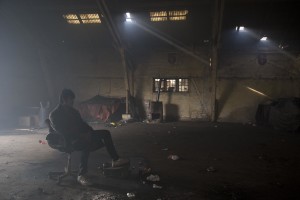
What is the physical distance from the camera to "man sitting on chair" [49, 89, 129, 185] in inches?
181

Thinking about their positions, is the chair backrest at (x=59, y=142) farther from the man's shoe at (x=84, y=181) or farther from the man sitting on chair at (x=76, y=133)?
the man's shoe at (x=84, y=181)

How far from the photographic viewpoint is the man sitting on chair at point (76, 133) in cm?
460

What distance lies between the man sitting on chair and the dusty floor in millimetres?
324

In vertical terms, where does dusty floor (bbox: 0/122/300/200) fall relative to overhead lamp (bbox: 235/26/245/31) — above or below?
below

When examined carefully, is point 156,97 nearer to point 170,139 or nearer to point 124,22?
point 124,22

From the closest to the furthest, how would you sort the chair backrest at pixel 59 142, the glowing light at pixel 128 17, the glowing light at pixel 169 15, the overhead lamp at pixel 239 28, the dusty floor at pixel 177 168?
the dusty floor at pixel 177 168 → the chair backrest at pixel 59 142 → the glowing light at pixel 169 15 → the glowing light at pixel 128 17 → the overhead lamp at pixel 239 28

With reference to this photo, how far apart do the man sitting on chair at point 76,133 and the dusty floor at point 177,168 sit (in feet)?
1.06

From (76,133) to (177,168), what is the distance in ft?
7.23

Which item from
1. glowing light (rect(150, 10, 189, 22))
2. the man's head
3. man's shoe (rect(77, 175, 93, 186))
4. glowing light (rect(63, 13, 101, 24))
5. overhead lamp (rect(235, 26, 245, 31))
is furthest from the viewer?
glowing light (rect(63, 13, 101, 24))

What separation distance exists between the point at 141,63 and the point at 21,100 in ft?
22.1

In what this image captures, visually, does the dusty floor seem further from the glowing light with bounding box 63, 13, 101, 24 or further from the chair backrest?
the glowing light with bounding box 63, 13, 101, 24

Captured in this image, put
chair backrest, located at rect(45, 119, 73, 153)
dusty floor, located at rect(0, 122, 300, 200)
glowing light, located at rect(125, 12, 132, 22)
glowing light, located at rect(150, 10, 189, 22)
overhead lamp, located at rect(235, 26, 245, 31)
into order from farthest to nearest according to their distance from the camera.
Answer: overhead lamp, located at rect(235, 26, 245, 31) → glowing light, located at rect(125, 12, 132, 22) → glowing light, located at rect(150, 10, 189, 22) → chair backrest, located at rect(45, 119, 73, 153) → dusty floor, located at rect(0, 122, 300, 200)

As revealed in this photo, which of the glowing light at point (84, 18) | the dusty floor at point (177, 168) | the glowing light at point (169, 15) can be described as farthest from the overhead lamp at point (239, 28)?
the glowing light at point (84, 18)

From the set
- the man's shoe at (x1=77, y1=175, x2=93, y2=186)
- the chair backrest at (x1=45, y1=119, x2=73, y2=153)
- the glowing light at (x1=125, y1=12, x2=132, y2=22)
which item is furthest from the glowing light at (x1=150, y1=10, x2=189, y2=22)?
the man's shoe at (x1=77, y1=175, x2=93, y2=186)
